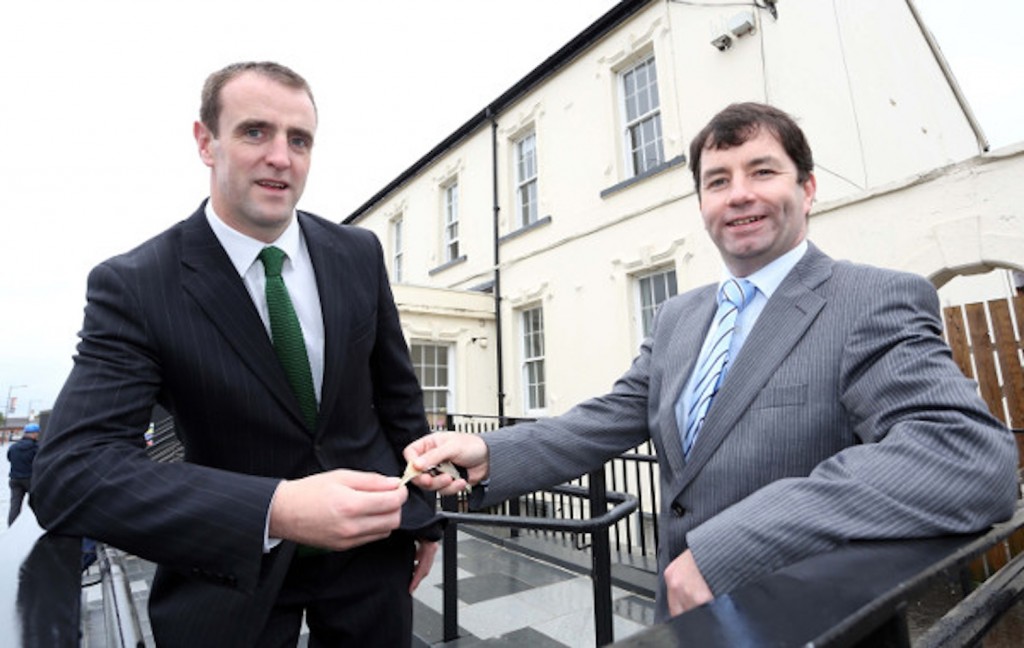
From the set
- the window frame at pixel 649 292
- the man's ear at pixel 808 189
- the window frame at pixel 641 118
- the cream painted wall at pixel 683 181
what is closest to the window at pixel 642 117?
the window frame at pixel 641 118

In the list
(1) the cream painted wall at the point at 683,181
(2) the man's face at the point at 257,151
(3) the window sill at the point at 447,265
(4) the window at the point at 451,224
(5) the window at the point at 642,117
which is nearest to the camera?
(2) the man's face at the point at 257,151

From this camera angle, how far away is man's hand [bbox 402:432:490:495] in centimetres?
126

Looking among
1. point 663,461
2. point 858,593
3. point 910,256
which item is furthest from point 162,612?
point 910,256

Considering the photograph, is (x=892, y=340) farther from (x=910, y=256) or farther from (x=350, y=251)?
(x=910, y=256)

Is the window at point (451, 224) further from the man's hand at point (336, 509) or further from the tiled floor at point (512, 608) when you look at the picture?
the man's hand at point (336, 509)

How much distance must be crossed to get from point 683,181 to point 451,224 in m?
6.44

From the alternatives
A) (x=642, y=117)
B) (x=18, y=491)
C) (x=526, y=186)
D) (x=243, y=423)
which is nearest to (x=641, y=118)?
(x=642, y=117)

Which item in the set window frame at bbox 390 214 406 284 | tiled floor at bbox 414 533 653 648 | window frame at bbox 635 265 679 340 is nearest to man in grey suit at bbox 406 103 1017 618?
tiled floor at bbox 414 533 653 648

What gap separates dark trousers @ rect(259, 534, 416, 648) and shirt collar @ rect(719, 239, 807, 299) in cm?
120

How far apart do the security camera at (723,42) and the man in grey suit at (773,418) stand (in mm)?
6167

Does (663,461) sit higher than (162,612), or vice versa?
(663,461)

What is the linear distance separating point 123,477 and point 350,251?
83cm

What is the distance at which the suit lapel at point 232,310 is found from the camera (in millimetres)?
1213

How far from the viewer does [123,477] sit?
95 centimetres
